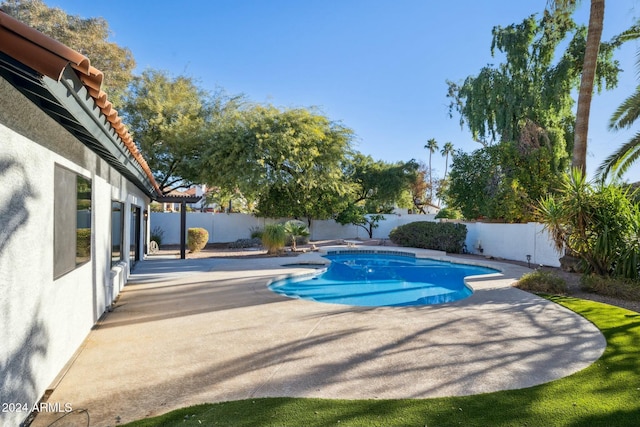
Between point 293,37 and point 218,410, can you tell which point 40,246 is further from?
point 293,37

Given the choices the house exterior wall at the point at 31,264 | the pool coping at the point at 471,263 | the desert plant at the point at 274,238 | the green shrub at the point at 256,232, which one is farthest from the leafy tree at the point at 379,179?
the house exterior wall at the point at 31,264

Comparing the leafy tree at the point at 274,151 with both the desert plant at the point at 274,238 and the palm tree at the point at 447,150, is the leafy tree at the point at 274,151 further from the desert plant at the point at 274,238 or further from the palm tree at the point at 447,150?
the palm tree at the point at 447,150

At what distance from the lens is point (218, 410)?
366 cm

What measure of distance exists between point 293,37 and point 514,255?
15.3 m

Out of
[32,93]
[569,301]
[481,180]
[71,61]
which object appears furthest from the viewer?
[481,180]

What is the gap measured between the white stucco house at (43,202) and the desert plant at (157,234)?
17446mm

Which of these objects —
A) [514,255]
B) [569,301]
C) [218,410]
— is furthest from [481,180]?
[218,410]

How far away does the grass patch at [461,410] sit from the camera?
3.46m

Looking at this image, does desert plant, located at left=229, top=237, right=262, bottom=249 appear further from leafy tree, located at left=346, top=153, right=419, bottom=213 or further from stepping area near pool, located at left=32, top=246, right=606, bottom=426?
stepping area near pool, located at left=32, top=246, right=606, bottom=426

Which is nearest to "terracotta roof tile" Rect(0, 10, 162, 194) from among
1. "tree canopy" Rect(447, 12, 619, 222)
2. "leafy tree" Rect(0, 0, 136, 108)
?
"tree canopy" Rect(447, 12, 619, 222)

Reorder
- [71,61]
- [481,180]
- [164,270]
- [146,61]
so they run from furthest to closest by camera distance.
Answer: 1. [146,61]
2. [481,180]
3. [164,270]
4. [71,61]

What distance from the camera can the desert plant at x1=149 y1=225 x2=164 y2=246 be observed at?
2241 cm

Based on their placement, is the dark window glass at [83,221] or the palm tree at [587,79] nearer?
the dark window glass at [83,221]

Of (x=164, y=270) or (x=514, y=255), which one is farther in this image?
(x=514, y=255)
